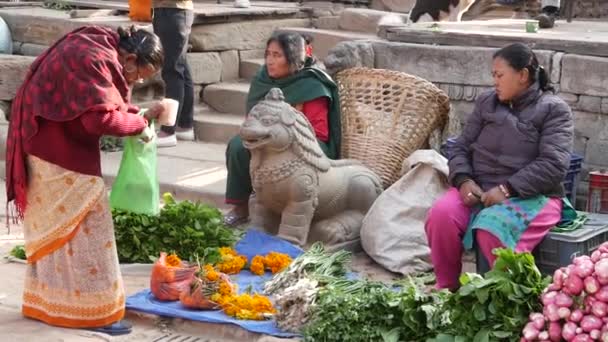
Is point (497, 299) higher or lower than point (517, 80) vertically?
lower

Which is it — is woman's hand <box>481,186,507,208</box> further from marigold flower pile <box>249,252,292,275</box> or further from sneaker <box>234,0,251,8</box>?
sneaker <box>234,0,251,8</box>

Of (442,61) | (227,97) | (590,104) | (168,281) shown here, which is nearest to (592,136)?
(590,104)

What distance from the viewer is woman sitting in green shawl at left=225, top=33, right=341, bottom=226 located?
6.96 m

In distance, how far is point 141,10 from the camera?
408 inches

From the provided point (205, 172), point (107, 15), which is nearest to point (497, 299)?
point (205, 172)

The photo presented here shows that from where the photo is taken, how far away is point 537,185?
556cm

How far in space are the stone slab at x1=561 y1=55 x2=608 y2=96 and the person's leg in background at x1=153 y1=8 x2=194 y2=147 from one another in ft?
11.3

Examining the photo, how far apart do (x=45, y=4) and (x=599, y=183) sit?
725 cm

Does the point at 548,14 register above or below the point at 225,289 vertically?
above

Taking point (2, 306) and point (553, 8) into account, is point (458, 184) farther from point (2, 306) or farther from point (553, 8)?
point (553, 8)

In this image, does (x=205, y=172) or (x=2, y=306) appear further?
(x=205, y=172)

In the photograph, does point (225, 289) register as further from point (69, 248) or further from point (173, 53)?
point (173, 53)

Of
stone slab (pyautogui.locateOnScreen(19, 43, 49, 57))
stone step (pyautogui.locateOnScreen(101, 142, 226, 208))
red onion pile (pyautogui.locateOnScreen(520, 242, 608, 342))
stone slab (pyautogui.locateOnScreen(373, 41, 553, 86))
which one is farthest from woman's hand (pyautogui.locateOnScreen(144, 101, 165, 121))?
stone slab (pyautogui.locateOnScreen(19, 43, 49, 57))

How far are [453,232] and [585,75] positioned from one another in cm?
197
